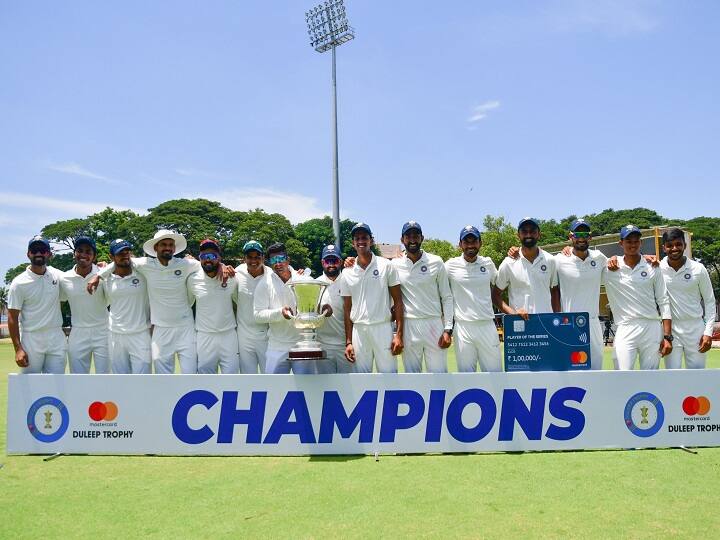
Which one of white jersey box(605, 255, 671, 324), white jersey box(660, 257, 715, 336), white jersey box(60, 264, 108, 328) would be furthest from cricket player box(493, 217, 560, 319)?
white jersey box(60, 264, 108, 328)

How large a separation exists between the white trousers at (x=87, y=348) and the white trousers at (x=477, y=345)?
4.25 metres

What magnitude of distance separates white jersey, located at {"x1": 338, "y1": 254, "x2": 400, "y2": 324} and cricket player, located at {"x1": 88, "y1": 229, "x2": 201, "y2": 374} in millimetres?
1998

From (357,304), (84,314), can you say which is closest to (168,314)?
(84,314)

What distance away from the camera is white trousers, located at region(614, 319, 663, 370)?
20.6ft

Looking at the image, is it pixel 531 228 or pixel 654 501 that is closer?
pixel 654 501

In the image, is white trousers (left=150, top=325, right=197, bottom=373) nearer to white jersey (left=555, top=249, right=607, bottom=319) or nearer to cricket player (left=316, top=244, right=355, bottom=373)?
cricket player (left=316, top=244, right=355, bottom=373)

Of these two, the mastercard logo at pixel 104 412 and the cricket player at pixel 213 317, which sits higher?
the cricket player at pixel 213 317

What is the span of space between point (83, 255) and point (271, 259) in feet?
7.73

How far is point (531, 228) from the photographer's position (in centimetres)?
632

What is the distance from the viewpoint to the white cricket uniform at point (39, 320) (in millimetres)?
6559

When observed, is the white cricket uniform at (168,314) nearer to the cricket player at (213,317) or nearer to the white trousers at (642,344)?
the cricket player at (213,317)

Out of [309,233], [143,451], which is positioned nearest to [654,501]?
[143,451]

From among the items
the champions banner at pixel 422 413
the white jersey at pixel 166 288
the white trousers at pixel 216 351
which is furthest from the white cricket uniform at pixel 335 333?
the white jersey at pixel 166 288

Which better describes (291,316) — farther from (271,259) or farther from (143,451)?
(143,451)
